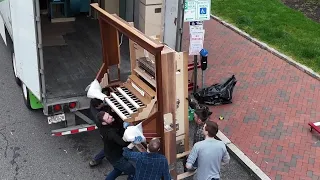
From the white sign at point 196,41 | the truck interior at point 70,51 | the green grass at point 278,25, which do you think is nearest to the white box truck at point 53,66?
the truck interior at point 70,51

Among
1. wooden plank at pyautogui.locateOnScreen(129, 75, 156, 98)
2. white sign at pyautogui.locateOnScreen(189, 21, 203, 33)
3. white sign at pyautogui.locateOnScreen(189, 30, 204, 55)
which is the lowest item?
wooden plank at pyautogui.locateOnScreen(129, 75, 156, 98)

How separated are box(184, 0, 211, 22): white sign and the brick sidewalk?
1822 millimetres

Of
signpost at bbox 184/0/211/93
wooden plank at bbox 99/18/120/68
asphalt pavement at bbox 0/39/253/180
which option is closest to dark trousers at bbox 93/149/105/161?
asphalt pavement at bbox 0/39/253/180

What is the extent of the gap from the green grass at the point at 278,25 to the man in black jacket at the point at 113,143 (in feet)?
20.6

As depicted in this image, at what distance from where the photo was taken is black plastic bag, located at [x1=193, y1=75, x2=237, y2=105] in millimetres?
8625

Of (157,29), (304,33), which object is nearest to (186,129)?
(157,29)

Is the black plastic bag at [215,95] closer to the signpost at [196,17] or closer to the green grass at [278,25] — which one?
the signpost at [196,17]

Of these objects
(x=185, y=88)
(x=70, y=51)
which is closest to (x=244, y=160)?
(x=185, y=88)

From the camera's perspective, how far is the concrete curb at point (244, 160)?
6.71 meters

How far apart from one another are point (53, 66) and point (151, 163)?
12.9 ft

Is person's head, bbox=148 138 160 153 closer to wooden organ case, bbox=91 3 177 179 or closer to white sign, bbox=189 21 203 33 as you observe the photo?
wooden organ case, bbox=91 3 177 179

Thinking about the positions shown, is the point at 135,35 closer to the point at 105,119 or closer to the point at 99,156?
the point at 105,119

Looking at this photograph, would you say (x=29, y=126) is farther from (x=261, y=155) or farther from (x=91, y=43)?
(x=261, y=155)

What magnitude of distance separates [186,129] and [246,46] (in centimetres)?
612
